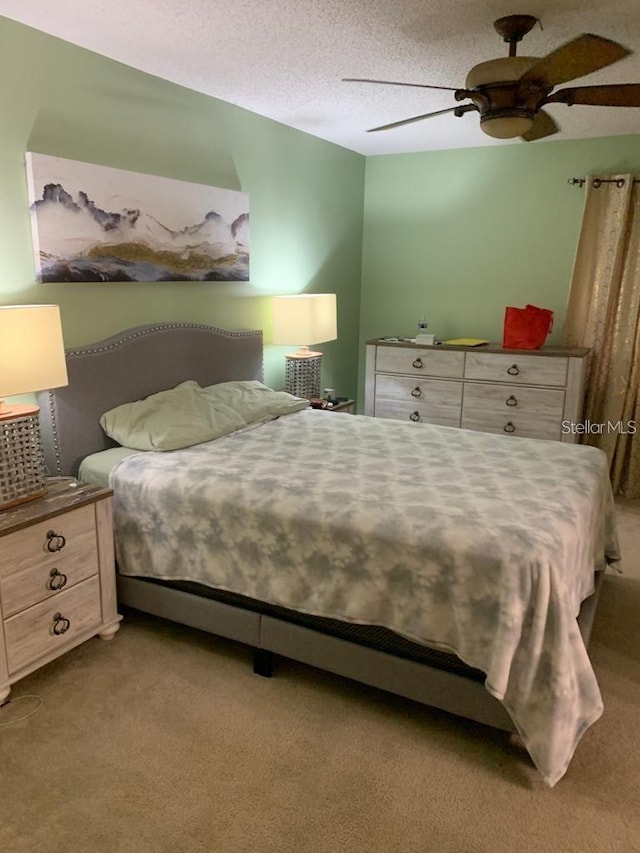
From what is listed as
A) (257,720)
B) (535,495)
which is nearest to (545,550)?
(535,495)

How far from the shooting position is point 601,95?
2205 millimetres

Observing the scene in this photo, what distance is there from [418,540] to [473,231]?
341cm

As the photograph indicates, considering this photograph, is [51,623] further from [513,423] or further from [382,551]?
[513,423]

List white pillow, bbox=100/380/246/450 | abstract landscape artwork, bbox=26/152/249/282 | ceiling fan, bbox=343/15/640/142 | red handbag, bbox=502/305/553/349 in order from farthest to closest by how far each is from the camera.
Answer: red handbag, bbox=502/305/553/349, white pillow, bbox=100/380/246/450, abstract landscape artwork, bbox=26/152/249/282, ceiling fan, bbox=343/15/640/142

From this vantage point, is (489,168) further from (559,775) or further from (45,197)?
(559,775)

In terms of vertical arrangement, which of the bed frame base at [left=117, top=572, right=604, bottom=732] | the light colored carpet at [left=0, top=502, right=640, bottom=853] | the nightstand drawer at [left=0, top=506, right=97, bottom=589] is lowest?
the light colored carpet at [left=0, top=502, right=640, bottom=853]

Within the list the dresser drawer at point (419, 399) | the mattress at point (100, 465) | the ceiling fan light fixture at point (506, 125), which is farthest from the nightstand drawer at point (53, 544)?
the dresser drawer at point (419, 399)

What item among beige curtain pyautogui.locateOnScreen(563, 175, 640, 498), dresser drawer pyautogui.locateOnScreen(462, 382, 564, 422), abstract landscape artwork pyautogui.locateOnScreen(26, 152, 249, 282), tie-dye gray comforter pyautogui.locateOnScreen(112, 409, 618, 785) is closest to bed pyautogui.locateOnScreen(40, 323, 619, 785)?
tie-dye gray comforter pyautogui.locateOnScreen(112, 409, 618, 785)

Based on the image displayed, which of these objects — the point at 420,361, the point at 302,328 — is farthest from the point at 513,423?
the point at 302,328

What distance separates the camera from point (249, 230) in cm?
376

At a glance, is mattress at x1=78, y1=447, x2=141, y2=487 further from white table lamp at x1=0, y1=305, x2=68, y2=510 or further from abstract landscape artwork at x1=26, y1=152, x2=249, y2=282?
abstract landscape artwork at x1=26, y1=152, x2=249, y2=282

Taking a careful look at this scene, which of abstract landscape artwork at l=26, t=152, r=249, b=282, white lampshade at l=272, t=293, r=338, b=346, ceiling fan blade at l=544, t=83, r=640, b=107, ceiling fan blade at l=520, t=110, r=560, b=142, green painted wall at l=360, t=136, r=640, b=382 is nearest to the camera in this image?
ceiling fan blade at l=544, t=83, r=640, b=107

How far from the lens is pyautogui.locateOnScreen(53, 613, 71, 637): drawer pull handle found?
7.43ft

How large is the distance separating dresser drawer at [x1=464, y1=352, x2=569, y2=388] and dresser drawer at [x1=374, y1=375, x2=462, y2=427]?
0.18 metres
